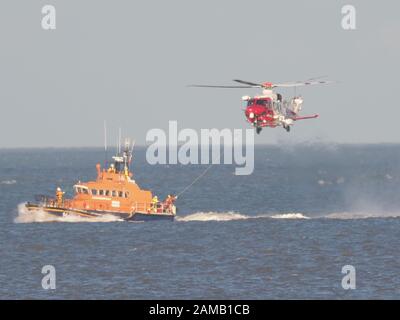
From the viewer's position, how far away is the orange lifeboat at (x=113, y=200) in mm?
91062

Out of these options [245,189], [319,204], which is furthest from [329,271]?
[245,189]

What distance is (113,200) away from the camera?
92.2m

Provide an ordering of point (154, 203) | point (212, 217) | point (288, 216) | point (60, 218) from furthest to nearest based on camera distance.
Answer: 1. point (288, 216)
2. point (212, 217)
3. point (60, 218)
4. point (154, 203)

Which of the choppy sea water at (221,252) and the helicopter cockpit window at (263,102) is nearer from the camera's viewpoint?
the choppy sea water at (221,252)

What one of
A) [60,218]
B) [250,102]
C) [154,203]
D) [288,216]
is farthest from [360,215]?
[250,102]

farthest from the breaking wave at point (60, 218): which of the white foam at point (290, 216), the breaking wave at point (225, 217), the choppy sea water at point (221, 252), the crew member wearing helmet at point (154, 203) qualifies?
the white foam at point (290, 216)

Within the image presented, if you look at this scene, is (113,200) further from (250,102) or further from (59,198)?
(250,102)

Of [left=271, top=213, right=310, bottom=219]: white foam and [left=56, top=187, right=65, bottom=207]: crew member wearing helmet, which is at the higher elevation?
[left=56, top=187, right=65, bottom=207]: crew member wearing helmet

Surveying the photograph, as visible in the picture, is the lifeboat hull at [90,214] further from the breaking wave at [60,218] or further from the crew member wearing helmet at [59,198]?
the crew member wearing helmet at [59,198]

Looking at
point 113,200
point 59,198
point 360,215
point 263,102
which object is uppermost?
point 263,102

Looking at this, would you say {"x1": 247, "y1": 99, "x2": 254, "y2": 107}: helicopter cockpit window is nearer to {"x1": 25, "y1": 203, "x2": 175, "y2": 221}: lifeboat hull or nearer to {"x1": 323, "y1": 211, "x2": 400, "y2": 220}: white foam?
{"x1": 25, "y1": 203, "x2": 175, "y2": 221}: lifeboat hull

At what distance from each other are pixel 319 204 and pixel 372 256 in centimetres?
5243

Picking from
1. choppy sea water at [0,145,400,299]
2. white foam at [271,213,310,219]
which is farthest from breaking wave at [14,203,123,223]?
white foam at [271,213,310,219]

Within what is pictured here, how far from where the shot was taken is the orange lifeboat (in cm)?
9106
